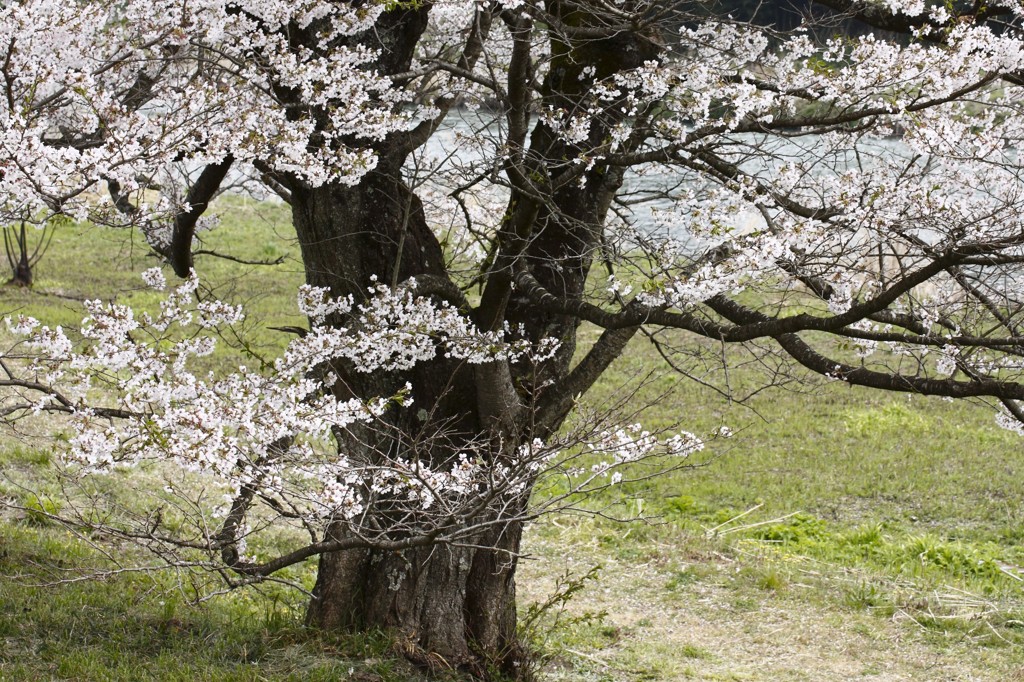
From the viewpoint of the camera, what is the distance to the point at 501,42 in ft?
25.4

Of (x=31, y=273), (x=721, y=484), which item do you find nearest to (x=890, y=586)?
(x=721, y=484)

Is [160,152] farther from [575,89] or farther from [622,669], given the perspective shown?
[622,669]

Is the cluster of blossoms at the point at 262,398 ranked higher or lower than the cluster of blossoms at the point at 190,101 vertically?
lower

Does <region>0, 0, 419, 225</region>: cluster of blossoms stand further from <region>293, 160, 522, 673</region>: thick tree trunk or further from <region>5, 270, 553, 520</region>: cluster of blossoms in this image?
<region>5, 270, 553, 520</region>: cluster of blossoms

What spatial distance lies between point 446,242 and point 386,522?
68.9 inches

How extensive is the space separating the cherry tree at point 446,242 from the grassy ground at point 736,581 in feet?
2.08

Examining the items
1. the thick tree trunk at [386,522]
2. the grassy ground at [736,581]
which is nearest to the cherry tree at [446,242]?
the thick tree trunk at [386,522]

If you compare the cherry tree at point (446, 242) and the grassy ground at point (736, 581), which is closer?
the cherry tree at point (446, 242)

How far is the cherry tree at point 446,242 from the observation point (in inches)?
165

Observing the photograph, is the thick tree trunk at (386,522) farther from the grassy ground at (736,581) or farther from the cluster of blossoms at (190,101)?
the cluster of blossoms at (190,101)

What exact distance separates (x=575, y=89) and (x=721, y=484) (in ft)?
18.7

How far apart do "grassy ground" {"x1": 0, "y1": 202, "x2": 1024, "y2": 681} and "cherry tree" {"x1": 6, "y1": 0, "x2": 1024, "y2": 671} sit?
63 cm

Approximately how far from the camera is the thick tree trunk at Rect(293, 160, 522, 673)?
17.7 feet

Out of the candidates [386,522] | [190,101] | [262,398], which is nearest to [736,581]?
[386,522]
